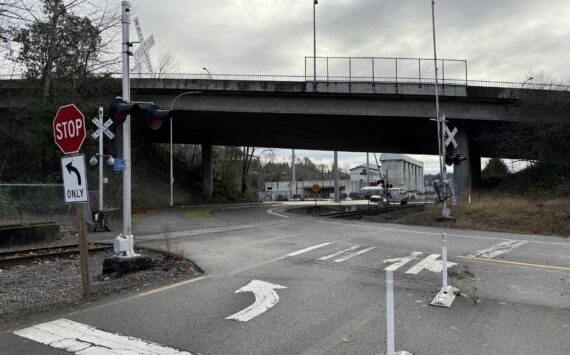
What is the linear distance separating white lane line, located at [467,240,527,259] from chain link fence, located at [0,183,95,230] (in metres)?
15.9

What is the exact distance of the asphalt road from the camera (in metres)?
5.18

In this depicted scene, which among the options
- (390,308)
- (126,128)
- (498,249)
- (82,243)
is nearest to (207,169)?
(498,249)

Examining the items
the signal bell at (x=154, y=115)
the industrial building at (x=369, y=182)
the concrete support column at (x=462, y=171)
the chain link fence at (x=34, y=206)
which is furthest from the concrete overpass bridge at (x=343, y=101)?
the industrial building at (x=369, y=182)

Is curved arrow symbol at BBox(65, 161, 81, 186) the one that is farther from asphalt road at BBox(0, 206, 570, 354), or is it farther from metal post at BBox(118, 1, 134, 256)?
metal post at BBox(118, 1, 134, 256)

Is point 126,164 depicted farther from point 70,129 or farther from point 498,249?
point 498,249

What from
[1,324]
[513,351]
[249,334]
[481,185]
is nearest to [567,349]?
[513,351]

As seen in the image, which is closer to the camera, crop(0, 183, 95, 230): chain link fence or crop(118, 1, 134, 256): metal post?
crop(118, 1, 134, 256): metal post

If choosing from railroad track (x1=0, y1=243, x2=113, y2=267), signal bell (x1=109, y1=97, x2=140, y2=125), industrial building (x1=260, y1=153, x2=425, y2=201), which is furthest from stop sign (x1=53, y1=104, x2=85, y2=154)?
industrial building (x1=260, y1=153, x2=425, y2=201)

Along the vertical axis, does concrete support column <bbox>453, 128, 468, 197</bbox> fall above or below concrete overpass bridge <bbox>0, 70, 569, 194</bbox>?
below

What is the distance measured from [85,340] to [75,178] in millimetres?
2944

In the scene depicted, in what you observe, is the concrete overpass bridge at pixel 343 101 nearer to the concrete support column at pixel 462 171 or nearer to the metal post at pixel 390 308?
the concrete support column at pixel 462 171

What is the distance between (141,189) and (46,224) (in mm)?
27504

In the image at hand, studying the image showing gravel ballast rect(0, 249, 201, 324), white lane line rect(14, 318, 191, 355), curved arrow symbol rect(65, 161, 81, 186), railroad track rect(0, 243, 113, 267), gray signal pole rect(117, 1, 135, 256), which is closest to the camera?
white lane line rect(14, 318, 191, 355)

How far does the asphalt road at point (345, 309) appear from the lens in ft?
17.0
